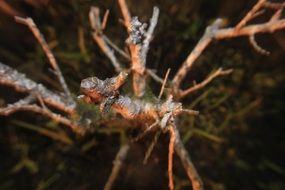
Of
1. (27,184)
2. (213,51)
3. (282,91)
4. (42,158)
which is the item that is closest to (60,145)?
(42,158)

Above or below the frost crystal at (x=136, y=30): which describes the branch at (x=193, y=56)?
above

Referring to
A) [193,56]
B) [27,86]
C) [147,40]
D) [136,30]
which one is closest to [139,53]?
[147,40]

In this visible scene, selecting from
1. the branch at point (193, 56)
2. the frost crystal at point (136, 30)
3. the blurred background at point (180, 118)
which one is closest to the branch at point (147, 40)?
the frost crystal at point (136, 30)

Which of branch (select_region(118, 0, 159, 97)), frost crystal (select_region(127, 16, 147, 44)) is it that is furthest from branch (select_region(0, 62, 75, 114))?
frost crystal (select_region(127, 16, 147, 44))

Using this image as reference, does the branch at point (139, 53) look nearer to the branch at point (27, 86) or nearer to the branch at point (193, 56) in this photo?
the branch at point (193, 56)

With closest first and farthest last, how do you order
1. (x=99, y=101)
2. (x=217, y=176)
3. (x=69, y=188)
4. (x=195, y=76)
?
(x=99, y=101), (x=195, y=76), (x=69, y=188), (x=217, y=176)

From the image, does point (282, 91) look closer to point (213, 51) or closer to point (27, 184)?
point (213, 51)

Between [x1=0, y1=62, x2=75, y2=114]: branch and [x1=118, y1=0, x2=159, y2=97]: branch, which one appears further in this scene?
[x1=0, y1=62, x2=75, y2=114]: branch

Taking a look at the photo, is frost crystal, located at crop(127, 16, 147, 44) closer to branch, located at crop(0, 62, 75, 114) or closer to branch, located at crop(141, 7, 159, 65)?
branch, located at crop(141, 7, 159, 65)

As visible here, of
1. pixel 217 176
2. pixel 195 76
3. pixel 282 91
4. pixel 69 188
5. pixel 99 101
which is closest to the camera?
pixel 99 101
